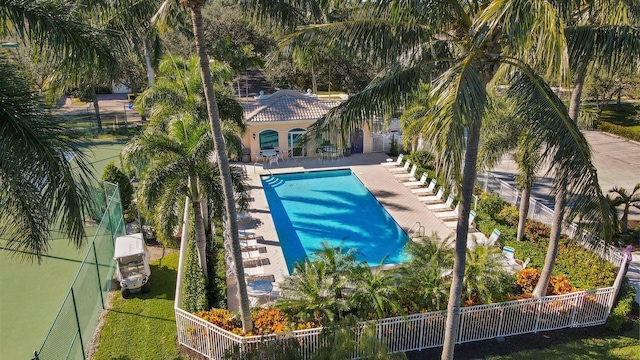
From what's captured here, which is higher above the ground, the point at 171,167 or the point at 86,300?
the point at 171,167

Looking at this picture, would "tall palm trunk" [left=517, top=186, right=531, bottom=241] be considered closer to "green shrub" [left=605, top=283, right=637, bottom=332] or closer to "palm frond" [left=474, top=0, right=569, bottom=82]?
"green shrub" [left=605, top=283, right=637, bottom=332]

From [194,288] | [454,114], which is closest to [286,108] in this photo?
[194,288]

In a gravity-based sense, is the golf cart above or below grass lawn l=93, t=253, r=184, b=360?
above

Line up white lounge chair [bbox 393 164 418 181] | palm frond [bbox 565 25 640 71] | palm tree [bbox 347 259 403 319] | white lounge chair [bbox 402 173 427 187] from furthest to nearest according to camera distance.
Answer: white lounge chair [bbox 393 164 418 181], white lounge chair [bbox 402 173 427 187], palm tree [bbox 347 259 403 319], palm frond [bbox 565 25 640 71]

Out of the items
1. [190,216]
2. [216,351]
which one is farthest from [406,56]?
[190,216]

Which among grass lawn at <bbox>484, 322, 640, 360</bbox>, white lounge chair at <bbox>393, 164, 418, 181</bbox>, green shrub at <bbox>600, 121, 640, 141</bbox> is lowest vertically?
grass lawn at <bbox>484, 322, 640, 360</bbox>

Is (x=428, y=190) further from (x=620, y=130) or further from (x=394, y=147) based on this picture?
(x=620, y=130)

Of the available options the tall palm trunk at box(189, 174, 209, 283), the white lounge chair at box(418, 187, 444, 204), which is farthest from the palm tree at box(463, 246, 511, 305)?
the white lounge chair at box(418, 187, 444, 204)
